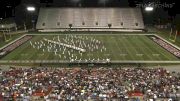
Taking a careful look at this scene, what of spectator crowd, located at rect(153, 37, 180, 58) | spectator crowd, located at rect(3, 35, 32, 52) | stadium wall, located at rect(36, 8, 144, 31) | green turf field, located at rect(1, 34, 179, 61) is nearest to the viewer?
green turf field, located at rect(1, 34, 179, 61)

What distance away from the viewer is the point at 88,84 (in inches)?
1608

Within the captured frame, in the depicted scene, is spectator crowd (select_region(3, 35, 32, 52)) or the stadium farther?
spectator crowd (select_region(3, 35, 32, 52))

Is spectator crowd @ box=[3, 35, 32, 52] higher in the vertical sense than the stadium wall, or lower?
lower

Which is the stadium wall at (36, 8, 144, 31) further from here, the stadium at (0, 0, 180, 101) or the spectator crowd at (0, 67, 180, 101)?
the spectator crowd at (0, 67, 180, 101)

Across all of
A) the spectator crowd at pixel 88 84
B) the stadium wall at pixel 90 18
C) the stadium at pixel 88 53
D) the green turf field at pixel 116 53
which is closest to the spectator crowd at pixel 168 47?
the stadium at pixel 88 53

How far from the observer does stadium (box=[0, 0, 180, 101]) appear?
3881cm

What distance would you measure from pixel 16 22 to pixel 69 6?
61.7 feet

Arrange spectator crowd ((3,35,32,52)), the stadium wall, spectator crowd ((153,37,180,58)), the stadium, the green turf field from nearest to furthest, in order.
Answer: the stadium → the green turf field → spectator crowd ((153,37,180,58)) → spectator crowd ((3,35,32,52)) → the stadium wall

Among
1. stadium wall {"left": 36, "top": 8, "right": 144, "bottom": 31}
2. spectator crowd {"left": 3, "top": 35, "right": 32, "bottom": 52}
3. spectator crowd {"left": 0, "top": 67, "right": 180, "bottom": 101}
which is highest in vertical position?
stadium wall {"left": 36, "top": 8, "right": 144, "bottom": 31}

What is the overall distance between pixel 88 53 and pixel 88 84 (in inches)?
1038

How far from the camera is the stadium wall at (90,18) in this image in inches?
4392

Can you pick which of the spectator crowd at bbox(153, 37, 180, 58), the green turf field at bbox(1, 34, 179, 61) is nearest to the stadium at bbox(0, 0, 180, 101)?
the green turf field at bbox(1, 34, 179, 61)

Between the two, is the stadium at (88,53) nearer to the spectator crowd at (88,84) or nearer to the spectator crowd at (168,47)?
the spectator crowd at (88,84)

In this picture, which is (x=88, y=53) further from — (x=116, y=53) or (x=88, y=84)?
(x=88, y=84)
